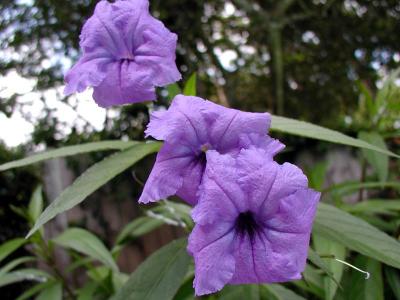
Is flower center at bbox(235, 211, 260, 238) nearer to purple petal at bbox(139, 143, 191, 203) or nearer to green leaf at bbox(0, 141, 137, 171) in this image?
purple petal at bbox(139, 143, 191, 203)

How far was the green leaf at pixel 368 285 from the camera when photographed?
92 centimetres

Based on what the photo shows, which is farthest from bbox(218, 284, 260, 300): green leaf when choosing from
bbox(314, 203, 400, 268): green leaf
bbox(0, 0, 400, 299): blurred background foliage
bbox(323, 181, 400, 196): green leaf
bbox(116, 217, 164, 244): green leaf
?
bbox(0, 0, 400, 299): blurred background foliage

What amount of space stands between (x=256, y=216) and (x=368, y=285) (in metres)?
0.41

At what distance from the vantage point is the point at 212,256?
63cm

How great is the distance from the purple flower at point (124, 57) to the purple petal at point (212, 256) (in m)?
0.29

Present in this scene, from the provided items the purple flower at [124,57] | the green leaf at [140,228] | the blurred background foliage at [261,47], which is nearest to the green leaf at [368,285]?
the purple flower at [124,57]

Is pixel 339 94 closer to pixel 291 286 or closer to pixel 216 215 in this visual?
pixel 291 286

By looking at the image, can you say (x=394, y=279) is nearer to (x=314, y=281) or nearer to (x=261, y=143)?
(x=314, y=281)

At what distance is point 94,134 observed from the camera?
2.52 meters

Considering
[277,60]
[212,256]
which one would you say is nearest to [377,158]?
[212,256]

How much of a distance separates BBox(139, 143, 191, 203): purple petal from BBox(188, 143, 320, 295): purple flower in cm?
8

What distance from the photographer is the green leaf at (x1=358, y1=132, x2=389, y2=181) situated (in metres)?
1.19

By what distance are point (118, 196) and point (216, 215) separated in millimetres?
2466

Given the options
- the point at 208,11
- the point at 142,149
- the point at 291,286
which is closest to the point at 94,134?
the point at 208,11
